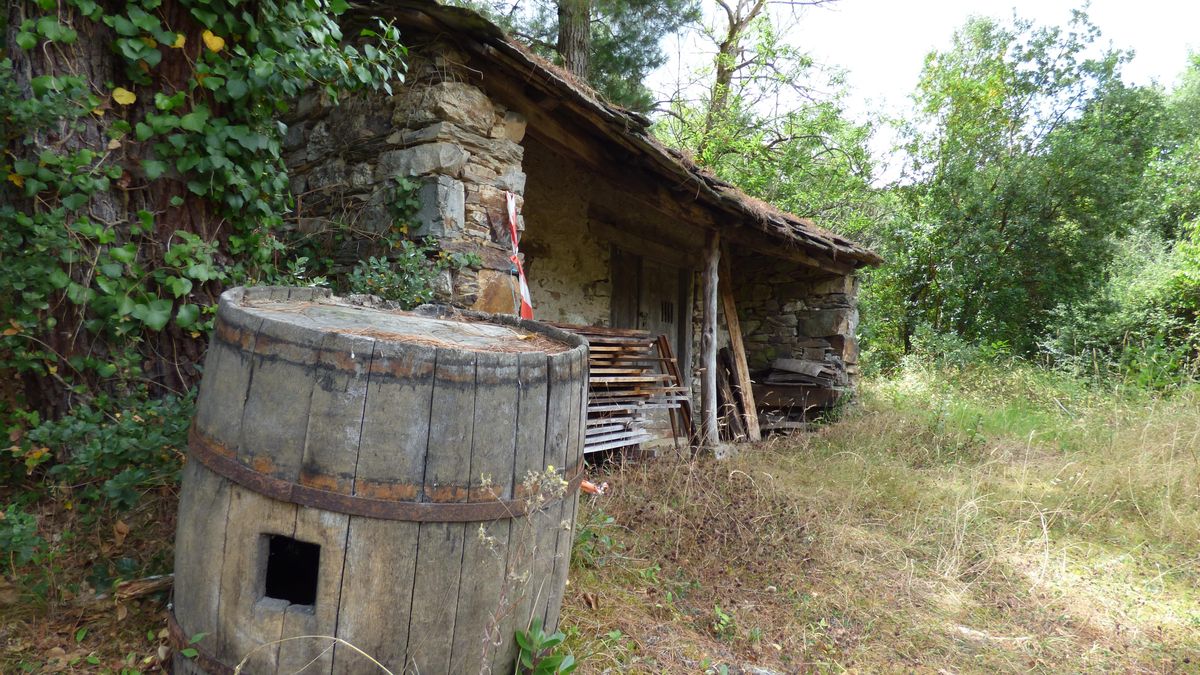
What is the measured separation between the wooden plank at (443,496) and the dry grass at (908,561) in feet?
2.61

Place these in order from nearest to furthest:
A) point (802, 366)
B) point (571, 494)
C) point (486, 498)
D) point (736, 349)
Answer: point (486, 498) < point (571, 494) < point (736, 349) < point (802, 366)

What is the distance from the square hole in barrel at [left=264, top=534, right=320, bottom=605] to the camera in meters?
1.53

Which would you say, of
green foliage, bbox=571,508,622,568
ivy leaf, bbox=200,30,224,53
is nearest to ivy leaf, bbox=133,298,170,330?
ivy leaf, bbox=200,30,224,53

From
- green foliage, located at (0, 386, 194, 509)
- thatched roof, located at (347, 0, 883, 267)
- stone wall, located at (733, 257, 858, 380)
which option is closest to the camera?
A: green foliage, located at (0, 386, 194, 509)

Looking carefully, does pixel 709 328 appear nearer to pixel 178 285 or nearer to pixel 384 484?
pixel 178 285

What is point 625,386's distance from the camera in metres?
4.46

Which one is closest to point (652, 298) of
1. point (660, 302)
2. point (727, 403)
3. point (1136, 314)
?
point (660, 302)

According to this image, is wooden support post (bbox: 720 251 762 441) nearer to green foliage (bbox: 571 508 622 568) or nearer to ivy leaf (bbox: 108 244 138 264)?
green foliage (bbox: 571 508 622 568)

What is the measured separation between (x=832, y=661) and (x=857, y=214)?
1077cm

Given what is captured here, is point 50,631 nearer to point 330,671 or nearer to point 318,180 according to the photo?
point 330,671

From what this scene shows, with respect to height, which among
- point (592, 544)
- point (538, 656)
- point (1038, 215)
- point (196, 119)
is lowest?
point (592, 544)

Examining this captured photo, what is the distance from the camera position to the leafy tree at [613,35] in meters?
6.83

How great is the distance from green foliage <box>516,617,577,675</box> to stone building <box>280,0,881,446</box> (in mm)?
1894

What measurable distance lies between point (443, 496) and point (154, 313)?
1.37 m
